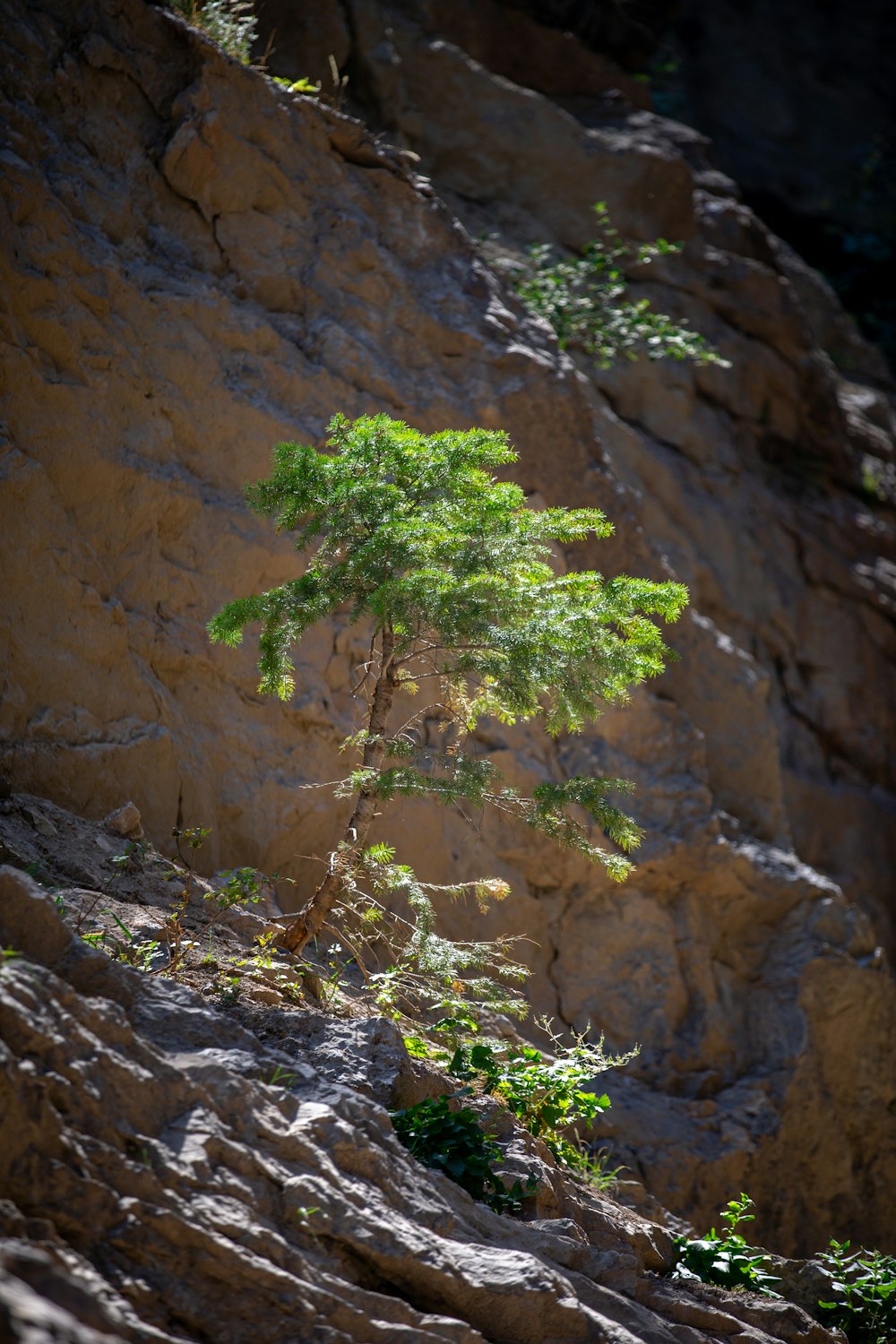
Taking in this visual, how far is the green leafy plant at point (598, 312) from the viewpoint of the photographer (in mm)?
10211

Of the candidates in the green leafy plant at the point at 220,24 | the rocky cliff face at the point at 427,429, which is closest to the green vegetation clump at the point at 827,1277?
the rocky cliff face at the point at 427,429

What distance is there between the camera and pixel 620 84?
1349 cm

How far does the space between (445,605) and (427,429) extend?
3809 mm

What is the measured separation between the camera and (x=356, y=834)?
5.08 meters

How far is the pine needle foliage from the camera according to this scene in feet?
15.7

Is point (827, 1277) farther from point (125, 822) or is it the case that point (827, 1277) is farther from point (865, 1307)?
point (125, 822)

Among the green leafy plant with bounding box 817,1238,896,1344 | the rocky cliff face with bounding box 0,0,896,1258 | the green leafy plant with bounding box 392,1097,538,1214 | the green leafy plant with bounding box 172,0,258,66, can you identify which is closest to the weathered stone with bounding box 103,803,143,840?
the rocky cliff face with bounding box 0,0,896,1258

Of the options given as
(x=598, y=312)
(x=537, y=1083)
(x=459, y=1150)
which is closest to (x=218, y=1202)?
(x=459, y=1150)

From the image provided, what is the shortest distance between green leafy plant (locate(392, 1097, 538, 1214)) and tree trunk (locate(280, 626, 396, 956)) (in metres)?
1.06

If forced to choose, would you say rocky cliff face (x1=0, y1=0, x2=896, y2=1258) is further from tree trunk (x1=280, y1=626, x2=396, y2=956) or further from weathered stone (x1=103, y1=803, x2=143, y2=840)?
tree trunk (x1=280, y1=626, x2=396, y2=956)

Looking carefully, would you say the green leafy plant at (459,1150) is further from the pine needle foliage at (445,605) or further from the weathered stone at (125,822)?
the weathered stone at (125,822)

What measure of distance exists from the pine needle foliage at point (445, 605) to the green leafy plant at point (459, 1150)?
644 mm

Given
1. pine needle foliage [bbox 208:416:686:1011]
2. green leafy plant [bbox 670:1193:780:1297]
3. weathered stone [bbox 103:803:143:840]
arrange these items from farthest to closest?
weathered stone [bbox 103:803:143:840], green leafy plant [bbox 670:1193:780:1297], pine needle foliage [bbox 208:416:686:1011]

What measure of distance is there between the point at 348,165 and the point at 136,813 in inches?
217
